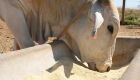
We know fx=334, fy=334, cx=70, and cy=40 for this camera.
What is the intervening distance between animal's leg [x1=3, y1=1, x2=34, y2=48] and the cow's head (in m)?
0.56

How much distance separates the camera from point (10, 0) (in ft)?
12.3

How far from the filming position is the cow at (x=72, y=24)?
11.1 ft

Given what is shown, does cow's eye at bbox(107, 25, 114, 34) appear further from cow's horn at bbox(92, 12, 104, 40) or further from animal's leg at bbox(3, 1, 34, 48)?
animal's leg at bbox(3, 1, 34, 48)

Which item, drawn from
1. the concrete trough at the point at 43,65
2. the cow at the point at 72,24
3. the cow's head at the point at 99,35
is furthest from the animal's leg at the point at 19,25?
the cow's head at the point at 99,35

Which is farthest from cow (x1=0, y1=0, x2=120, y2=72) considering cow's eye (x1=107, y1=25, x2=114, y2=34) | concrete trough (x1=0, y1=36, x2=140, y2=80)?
concrete trough (x1=0, y1=36, x2=140, y2=80)

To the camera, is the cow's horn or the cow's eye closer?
the cow's horn

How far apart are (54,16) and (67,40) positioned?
355mm

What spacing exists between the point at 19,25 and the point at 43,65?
1084mm

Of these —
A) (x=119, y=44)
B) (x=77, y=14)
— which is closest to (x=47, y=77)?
(x=77, y=14)

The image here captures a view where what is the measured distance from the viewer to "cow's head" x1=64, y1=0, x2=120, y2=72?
3.38m

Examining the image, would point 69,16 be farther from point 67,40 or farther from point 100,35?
point 100,35

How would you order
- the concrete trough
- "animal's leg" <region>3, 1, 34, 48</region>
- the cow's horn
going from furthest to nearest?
"animal's leg" <region>3, 1, 34, 48</region> → the cow's horn → the concrete trough

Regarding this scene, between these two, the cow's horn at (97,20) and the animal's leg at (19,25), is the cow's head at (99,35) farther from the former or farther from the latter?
the animal's leg at (19,25)

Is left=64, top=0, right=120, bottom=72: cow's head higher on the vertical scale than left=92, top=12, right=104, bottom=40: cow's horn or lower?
lower
